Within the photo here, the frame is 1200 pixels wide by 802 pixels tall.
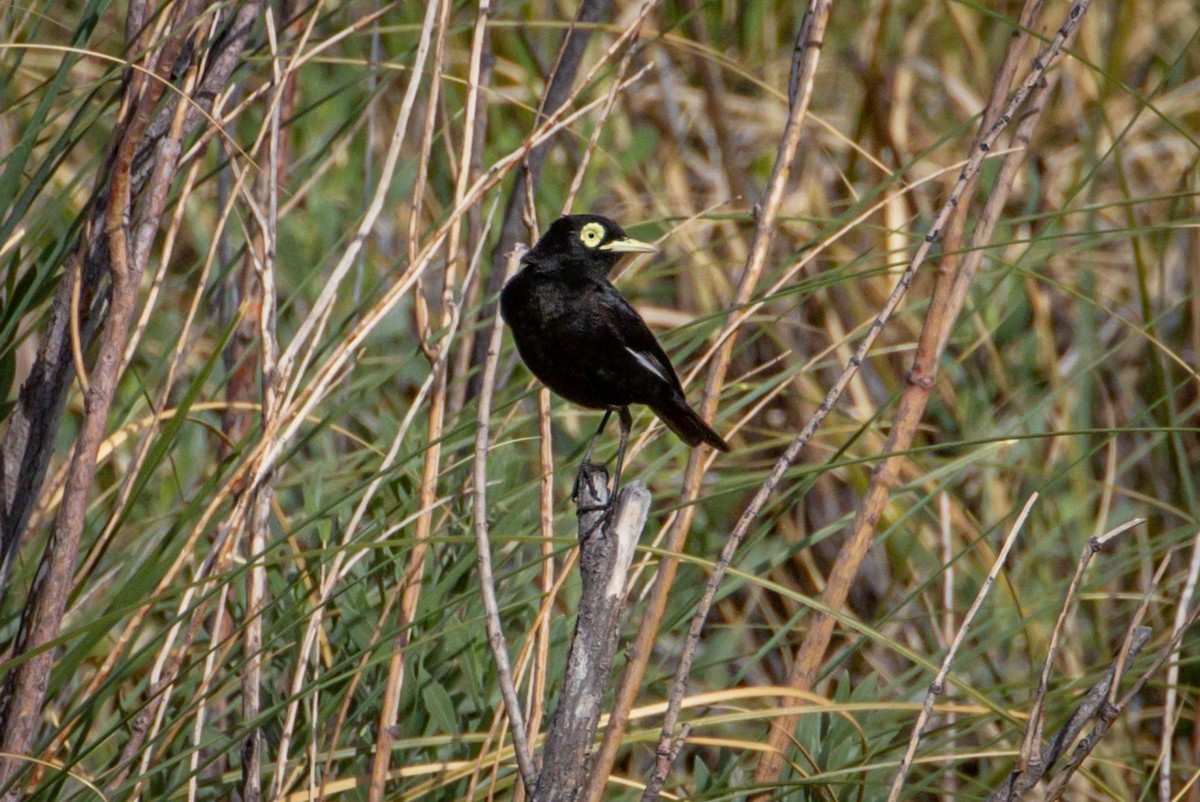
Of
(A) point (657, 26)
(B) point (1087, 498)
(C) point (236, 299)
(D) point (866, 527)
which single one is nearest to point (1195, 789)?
(B) point (1087, 498)

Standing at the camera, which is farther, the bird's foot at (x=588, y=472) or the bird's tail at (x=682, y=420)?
the bird's foot at (x=588, y=472)

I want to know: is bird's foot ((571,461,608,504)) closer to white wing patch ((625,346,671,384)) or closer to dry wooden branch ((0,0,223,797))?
white wing patch ((625,346,671,384))

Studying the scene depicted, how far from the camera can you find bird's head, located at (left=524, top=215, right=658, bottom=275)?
279cm

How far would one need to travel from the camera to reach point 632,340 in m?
2.67

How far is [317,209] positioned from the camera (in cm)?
452

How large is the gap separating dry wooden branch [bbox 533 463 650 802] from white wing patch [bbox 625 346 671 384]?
762 mm

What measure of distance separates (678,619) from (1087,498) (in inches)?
86.6

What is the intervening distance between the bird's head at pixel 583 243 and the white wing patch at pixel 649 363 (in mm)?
239

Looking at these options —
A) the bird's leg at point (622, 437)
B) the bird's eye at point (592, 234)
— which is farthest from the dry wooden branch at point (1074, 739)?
the bird's eye at point (592, 234)

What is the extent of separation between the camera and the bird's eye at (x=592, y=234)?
2797 mm

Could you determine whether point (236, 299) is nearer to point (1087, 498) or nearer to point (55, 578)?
point (55, 578)

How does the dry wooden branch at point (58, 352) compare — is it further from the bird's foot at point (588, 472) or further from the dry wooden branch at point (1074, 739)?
the dry wooden branch at point (1074, 739)

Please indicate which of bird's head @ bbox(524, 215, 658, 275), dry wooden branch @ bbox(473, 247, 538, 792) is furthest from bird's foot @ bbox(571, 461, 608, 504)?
dry wooden branch @ bbox(473, 247, 538, 792)

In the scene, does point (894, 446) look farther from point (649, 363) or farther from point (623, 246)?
point (623, 246)
